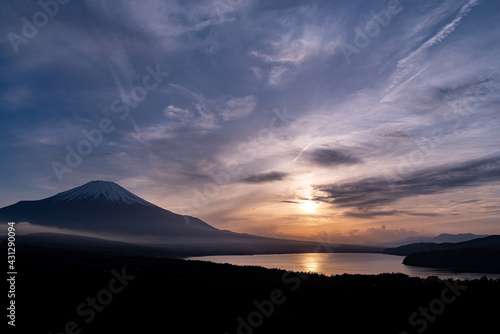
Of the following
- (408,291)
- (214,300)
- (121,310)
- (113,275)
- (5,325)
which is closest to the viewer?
(5,325)

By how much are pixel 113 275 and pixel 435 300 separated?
3311cm

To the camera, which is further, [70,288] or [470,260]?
[470,260]

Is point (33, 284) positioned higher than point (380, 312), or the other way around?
point (33, 284)

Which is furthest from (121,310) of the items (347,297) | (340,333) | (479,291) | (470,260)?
(470,260)

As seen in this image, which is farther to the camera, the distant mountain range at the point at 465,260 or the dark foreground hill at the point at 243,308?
the distant mountain range at the point at 465,260

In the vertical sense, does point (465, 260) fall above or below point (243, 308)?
below

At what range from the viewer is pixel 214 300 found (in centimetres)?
2627

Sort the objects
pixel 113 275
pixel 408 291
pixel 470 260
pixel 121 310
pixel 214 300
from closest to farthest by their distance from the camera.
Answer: pixel 121 310 < pixel 214 300 < pixel 408 291 < pixel 113 275 < pixel 470 260

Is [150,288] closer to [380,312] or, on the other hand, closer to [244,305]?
[244,305]

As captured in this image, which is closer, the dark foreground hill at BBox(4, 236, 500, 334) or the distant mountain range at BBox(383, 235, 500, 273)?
the dark foreground hill at BBox(4, 236, 500, 334)

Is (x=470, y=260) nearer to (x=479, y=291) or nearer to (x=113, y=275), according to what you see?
(x=479, y=291)

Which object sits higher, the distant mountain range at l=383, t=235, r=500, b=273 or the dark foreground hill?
the dark foreground hill

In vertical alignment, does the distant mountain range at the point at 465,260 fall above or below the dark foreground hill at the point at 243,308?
below

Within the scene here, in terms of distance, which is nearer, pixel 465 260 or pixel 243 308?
pixel 243 308
